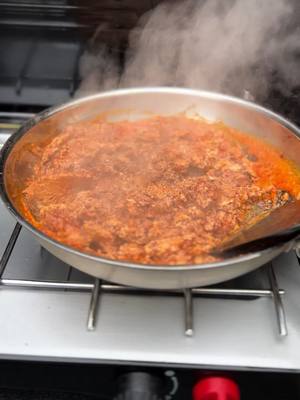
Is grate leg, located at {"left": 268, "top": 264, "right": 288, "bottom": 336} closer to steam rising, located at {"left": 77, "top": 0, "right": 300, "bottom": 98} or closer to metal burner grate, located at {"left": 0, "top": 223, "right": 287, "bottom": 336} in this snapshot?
metal burner grate, located at {"left": 0, "top": 223, "right": 287, "bottom": 336}

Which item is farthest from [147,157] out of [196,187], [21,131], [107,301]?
[107,301]

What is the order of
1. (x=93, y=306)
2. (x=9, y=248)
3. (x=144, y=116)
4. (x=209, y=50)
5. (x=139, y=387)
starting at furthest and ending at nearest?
1. (x=209, y=50)
2. (x=144, y=116)
3. (x=9, y=248)
4. (x=93, y=306)
5. (x=139, y=387)

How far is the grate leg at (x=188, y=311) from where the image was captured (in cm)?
95

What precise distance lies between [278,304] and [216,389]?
0.22m

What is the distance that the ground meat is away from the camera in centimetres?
104

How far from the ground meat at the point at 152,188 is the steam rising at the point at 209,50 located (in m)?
0.31

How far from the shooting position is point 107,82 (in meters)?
1.72

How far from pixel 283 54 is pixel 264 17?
13 cm

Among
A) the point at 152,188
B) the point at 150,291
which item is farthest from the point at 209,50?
the point at 150,291

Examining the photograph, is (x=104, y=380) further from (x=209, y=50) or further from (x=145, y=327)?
(x=209, y=50)

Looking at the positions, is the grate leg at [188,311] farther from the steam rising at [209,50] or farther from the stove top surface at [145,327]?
→ the steam rising at [209,50]

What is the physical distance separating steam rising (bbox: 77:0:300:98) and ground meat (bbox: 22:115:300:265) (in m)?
0.31

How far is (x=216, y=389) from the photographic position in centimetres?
87

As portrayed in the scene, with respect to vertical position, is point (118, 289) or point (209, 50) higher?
point (209, 50)
